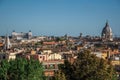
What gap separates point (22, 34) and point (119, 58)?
8947 centimetres

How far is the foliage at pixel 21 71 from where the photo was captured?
18156mm

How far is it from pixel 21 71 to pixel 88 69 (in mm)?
2825

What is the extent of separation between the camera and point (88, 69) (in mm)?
16969

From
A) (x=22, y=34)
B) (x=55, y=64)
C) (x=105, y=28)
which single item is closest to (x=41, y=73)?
(x=55, y=64)

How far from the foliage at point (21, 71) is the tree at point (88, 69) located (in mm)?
1343

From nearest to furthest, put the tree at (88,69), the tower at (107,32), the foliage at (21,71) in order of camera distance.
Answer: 1. the tree at (88,69)
2. the foliage at (21,71)
3. the tower at (107,32)

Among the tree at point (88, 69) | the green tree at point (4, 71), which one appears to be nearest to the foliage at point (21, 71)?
the green tree at point (4, 71)

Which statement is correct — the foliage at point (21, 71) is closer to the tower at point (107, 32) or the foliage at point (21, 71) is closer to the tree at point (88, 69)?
the tree at point (88, 69)

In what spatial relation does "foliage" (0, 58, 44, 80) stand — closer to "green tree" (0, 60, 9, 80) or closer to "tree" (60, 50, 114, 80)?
"green tree" (0, 60, 9, 80)

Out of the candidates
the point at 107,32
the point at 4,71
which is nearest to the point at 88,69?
the point at 4,71

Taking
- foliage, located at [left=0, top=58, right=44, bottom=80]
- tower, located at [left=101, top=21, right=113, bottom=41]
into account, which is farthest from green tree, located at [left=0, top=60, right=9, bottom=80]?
tower, located at [left=101, top=21, right=113, bottom=41]

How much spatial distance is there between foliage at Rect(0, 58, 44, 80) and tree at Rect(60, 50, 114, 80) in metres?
1.34

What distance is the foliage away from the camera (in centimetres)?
1816

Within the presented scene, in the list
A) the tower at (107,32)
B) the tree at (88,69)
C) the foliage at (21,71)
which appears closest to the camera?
the tree at (88,69)
